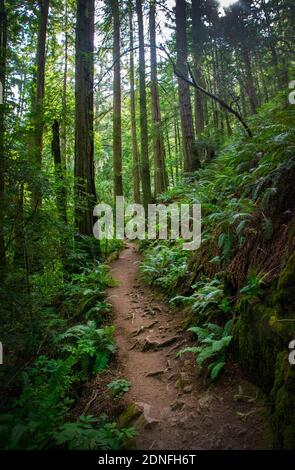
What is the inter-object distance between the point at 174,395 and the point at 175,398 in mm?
67

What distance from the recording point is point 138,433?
3600mm

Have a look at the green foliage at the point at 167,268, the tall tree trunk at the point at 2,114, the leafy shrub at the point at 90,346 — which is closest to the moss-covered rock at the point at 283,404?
the leafy shrub at the point at 90,346

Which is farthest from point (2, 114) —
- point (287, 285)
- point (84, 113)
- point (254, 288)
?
point (287, 285)

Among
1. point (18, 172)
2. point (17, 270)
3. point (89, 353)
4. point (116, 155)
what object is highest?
point (116, 155)

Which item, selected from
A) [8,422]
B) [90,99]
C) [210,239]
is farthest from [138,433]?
[90,99]

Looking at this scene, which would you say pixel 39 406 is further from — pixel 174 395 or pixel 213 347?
pixel 213 347

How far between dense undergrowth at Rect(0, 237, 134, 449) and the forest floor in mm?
307

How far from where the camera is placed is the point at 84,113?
9492mm

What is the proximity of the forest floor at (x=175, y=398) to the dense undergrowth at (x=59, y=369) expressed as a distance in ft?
1.01

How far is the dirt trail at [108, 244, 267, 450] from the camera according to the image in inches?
130

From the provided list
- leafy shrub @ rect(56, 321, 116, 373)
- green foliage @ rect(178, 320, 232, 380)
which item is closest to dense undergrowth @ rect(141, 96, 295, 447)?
green foliage @ rect(178, 320, 232, 380)

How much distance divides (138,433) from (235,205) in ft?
13.1

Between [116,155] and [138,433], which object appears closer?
[138,433]

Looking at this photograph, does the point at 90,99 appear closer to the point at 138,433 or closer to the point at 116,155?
the point at 116,155
